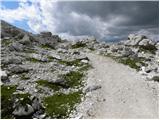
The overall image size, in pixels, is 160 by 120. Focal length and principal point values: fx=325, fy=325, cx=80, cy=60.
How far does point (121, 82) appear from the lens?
42.5m

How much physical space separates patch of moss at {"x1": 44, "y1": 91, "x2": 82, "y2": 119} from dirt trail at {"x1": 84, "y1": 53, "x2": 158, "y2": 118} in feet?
7.81

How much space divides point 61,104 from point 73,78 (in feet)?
38.7

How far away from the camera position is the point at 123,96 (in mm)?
35969

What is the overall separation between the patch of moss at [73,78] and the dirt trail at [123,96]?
1692 mm

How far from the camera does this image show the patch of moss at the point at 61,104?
30.6 metres

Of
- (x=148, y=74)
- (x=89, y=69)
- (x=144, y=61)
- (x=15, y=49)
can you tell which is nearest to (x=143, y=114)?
(x=148, y=74)

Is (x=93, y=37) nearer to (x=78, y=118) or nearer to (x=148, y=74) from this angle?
(x=148, y=74)

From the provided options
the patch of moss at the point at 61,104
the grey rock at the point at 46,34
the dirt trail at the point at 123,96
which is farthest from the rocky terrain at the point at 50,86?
the grey rock at the point at 46,34

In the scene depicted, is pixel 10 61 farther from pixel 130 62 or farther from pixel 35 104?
pixel 130 62

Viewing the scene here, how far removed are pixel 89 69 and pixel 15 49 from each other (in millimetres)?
20572

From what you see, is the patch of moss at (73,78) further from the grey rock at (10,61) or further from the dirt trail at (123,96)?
the grey rock at (10,61)

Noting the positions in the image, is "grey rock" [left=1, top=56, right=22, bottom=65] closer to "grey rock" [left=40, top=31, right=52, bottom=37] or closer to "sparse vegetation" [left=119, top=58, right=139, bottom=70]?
"sparse vegetation" [left=119, top=58, right=139, bottom=70]

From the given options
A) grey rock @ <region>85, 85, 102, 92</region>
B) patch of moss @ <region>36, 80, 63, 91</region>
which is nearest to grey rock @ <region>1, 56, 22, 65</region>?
patch of moss @ <region>36, 80, 63, 91</region>

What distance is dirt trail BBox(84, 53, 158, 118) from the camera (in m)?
30.5
